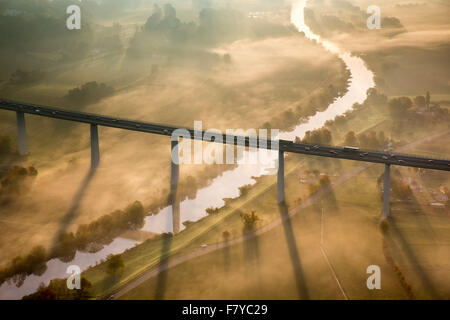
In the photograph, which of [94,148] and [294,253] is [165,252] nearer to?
[294,253]

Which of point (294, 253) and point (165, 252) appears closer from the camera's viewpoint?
point (294, 253)

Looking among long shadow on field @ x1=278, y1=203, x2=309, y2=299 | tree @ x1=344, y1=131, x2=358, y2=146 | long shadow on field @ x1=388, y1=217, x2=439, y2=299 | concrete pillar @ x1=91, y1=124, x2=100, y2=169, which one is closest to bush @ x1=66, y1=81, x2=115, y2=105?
concrete pillar @ x1=91, y1=124, x2=100, y2=169

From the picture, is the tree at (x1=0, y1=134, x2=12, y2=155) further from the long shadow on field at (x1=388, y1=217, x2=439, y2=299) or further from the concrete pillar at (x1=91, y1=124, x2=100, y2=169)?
the long shadow on field at (x1=388, y1=217, x2=439, y2=299)

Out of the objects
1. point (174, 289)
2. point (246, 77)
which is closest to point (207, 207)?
point (174, 289)

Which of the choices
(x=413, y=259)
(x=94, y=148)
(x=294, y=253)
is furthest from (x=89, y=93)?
(x=413, y=259)

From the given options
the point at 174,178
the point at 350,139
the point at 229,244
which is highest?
the point at 350,139

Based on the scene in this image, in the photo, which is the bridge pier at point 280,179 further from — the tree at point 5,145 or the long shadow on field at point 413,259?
the tree at point 5,145
